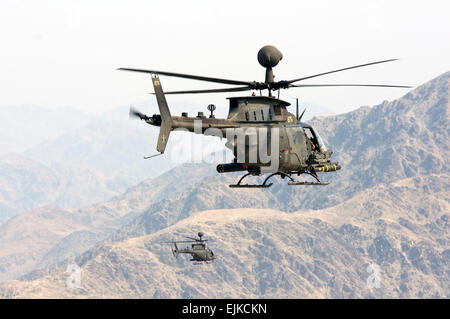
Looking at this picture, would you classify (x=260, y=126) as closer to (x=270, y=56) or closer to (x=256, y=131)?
(x=256, y=131)

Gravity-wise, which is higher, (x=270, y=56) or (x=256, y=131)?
(x=270, y=56)

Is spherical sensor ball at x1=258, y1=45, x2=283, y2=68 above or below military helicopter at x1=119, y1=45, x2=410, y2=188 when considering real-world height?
above

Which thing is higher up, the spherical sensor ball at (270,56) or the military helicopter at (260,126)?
the spherical sensor ball at (270,56)

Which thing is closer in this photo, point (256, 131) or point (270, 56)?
point (270, 56)

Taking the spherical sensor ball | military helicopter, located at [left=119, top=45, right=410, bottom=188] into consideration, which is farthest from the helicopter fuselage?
the spherical sensor ball

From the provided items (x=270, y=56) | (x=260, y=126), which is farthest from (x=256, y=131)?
(x=270, y=56)

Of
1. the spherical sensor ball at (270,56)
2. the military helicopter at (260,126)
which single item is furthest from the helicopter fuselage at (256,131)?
the spherical sensor ball at (270,56)

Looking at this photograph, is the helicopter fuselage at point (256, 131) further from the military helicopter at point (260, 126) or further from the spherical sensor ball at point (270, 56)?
the spherical sensor ball at point (270, 56)

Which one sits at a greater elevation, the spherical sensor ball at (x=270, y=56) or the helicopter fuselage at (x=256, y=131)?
the spherical sensor ball at (x=270, y=56)

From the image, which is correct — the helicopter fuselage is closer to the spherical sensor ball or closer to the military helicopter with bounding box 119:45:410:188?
the military helicopter with bounding box 119:45:410:188
